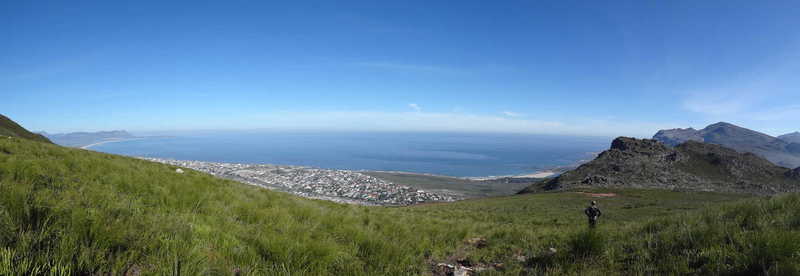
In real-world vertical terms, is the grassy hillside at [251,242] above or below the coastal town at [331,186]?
above

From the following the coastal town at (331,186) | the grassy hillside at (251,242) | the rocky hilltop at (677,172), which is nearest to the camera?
the grassy hillside at (251,242)

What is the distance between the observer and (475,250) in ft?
20.3

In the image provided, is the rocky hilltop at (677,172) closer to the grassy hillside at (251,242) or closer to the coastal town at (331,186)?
the coastal town at (331,186)

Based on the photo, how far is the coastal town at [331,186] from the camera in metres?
69.0

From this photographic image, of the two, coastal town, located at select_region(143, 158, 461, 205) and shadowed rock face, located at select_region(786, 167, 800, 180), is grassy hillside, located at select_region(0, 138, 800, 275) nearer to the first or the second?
coastal town, located at select_region(143, 158, 461, 205)

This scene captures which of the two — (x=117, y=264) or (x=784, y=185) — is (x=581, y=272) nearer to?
(x=117, y=264)

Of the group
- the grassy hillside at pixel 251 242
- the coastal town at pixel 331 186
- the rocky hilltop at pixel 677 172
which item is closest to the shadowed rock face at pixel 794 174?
the rocky hilltop at pixel 677 172

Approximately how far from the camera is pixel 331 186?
8012cm

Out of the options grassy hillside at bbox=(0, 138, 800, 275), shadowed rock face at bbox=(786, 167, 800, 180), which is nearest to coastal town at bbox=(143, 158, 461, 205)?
grassy hillside at bbox=(0, 138, 800, 275)

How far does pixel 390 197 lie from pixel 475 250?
2617 inches

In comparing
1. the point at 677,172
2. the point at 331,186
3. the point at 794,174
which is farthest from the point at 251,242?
the point at 794,174

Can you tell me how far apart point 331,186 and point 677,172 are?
88695 millimetres

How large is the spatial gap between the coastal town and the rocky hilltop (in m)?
31.7

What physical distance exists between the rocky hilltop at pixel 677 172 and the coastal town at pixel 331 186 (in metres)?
31.7
